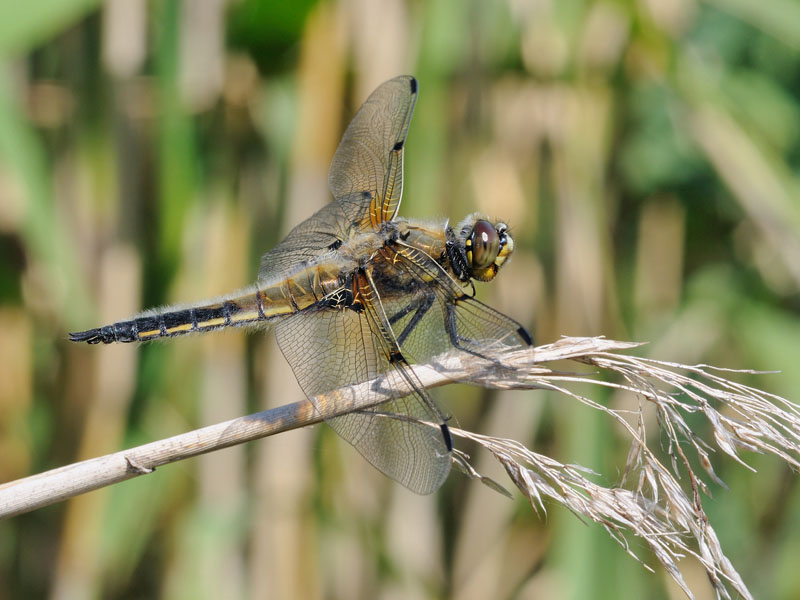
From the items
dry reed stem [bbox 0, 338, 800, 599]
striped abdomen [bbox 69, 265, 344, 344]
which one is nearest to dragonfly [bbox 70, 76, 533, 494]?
striped abdomen [bbox 69, 265, 344, 344]

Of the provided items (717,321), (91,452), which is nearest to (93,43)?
(91,452)

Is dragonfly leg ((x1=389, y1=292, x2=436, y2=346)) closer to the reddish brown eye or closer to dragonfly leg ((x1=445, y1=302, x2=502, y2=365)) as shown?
dragonfly leg ((x1=445, y1=302, x2=502, y2=365))

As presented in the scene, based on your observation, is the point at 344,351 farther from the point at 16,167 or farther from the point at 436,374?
the point at 16,167

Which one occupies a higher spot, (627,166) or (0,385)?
(627,166)

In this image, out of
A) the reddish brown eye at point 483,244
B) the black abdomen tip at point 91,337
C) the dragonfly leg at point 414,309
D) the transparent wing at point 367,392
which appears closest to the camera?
the transparent wing at point 367,392

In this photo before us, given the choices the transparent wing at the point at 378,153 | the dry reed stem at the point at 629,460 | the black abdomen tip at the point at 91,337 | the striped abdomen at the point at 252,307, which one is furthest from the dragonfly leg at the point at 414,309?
the black abdomen tip at the point at 91,337

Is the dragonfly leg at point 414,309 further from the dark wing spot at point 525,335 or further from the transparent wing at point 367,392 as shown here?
the dark wing spot at point 525,335
